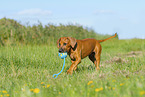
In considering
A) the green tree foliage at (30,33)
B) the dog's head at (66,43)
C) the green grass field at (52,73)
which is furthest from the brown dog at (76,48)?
the green tree foliage at (30,33)

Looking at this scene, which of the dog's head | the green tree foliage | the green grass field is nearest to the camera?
the green grass field

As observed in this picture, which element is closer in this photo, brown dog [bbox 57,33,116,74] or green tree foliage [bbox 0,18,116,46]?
brown dog [bbox 57,33,116,74]

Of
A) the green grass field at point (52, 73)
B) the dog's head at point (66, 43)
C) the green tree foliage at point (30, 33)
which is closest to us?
the green grass field at point (52, 73)

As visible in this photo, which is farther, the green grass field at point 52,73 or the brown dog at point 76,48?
the brown dog at point 76,48

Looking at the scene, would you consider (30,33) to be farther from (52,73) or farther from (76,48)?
(76,48)

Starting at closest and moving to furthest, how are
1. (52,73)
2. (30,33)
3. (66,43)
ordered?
(66,43) < (52,73) < (30,33)

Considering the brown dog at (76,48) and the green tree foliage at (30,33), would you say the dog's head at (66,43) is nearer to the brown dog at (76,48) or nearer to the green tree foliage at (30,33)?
the brown dog at (76,48)

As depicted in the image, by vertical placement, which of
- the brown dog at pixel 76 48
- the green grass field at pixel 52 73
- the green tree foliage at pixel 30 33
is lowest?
the green grass field at pixel 52 73

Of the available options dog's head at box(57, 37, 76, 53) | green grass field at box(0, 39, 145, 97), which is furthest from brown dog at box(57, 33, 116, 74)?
green grass field at box(0, 39, 145, 97)

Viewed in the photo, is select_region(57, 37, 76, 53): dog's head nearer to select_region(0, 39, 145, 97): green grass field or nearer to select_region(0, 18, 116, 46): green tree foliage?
select_region(0, 39, 145, 97): green grass field

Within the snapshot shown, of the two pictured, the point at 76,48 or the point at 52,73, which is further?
the point at 52,73

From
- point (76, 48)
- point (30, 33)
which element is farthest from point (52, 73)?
point (30, 33)

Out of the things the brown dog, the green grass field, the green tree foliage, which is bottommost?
the green grass field

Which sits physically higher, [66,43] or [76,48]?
[66,43]
